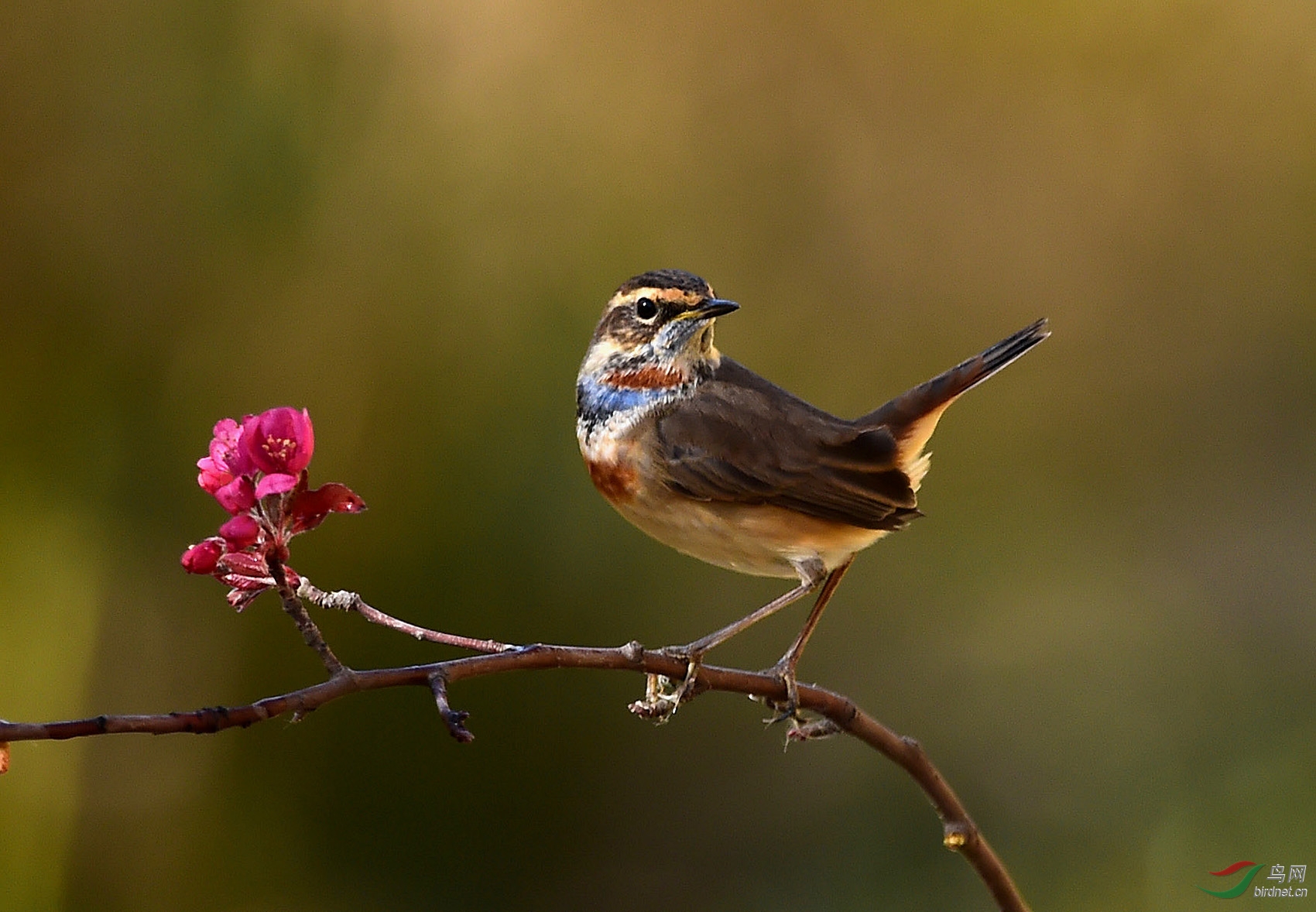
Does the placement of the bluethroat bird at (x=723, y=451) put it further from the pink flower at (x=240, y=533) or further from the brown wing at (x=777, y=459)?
the pink flower at (x=240, y=533)

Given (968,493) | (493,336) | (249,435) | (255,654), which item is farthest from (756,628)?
(249,435)

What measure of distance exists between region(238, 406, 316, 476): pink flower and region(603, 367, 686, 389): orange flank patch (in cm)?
122

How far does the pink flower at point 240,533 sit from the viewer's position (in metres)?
1.58

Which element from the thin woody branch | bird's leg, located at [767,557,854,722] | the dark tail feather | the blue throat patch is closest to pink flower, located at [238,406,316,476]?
the thin woody branch

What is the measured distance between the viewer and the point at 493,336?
408 cm

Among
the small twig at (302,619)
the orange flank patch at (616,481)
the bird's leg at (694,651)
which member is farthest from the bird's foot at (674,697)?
the small twig at (302,619)

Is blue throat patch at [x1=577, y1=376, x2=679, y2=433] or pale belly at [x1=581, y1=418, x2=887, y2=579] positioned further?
blue throat patch at [x1=577, y1=376, x2=679, y2=433]

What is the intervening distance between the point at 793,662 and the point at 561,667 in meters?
0.70

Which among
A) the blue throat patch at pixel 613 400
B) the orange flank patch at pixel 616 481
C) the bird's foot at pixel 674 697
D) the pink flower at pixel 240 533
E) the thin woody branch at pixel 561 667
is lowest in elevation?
the thin woody branch at pixel 561 667

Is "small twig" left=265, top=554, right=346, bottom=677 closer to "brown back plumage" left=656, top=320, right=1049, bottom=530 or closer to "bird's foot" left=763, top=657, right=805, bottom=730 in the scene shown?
"bird's foot" left=763, top=657, right=805, bottom=730

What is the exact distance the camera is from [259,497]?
1.58m

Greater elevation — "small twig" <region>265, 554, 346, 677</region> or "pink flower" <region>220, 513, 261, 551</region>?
"pink flower" <region>220, 513, 261, 551</region>

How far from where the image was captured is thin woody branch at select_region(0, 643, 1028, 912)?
4.16 ft

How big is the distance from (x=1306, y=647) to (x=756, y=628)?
1.82 m
